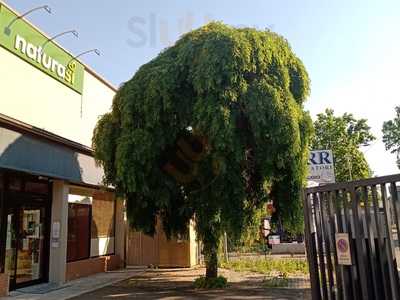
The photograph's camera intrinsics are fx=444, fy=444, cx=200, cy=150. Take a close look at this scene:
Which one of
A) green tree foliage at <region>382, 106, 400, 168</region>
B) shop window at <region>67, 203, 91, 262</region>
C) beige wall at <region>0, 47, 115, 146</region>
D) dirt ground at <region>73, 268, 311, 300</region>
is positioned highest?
green tree foliage at <region>382, 106, 400, 168</region>

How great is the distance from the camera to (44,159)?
11719 mm

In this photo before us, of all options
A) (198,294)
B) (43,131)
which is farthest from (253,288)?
(43,131)

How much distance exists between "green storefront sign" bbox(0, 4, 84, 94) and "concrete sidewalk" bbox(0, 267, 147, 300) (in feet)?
19.5

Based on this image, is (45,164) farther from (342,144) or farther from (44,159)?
(342,144)

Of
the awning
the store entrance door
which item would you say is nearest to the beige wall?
the awning

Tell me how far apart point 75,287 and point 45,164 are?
3517mm

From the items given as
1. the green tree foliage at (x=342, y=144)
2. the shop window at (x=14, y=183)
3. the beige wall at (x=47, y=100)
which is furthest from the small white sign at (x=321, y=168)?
the green tree foliage at (x=342, y=144)

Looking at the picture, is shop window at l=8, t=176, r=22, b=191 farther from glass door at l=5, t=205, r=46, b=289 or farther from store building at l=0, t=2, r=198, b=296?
glass door at l=5, t=205, r=46, b=289

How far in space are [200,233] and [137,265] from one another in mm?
6785

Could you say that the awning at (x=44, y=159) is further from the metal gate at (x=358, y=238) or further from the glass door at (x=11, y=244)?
the metal gate at (x=358, y=238)

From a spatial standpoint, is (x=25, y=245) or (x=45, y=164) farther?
(x=25, y=245)

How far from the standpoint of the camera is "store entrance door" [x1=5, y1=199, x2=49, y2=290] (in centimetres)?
1144

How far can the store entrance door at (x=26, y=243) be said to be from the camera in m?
11.4

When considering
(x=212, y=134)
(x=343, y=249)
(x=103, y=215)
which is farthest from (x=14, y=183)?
(x=343, y=249)
